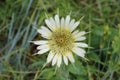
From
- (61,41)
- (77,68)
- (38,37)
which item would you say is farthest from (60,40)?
(38,37)

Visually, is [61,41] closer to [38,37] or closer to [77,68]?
[77,68]

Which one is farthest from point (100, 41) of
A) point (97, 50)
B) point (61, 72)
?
point (61, 72)

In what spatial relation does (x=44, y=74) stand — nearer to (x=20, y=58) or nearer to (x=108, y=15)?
(x=20, y=58)

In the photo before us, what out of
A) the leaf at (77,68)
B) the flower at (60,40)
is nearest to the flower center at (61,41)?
the flower at (60,40)

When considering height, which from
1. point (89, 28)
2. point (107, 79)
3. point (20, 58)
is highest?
point (89, 28)

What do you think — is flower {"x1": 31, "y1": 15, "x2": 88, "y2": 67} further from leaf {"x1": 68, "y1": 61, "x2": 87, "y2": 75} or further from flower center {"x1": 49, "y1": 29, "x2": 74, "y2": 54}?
leaf {"x1": 68, "y1": 61, "x2": 87, "y2": 75}

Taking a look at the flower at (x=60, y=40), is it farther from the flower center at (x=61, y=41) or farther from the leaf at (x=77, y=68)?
the leaf at (x=77, y=68)
